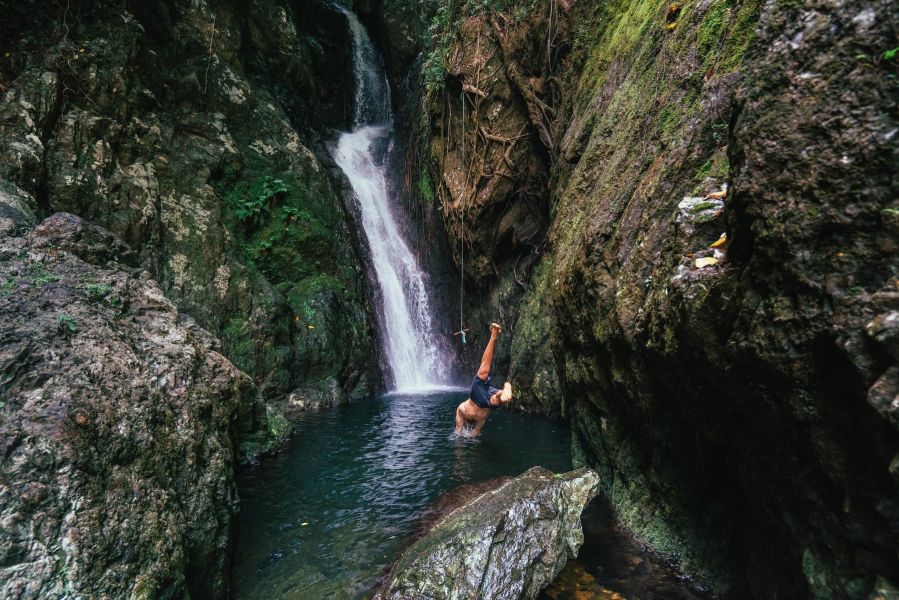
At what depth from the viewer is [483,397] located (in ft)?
23.1

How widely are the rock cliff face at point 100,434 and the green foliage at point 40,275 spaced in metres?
0.01

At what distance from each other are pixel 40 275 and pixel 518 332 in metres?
8.20

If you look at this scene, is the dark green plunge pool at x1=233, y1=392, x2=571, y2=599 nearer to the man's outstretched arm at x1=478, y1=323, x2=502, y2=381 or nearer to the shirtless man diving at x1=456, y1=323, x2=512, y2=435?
the shirtless man diving at x1=456, y1=323, x2=512, y2=435

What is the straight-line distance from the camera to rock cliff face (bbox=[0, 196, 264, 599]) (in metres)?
2.43

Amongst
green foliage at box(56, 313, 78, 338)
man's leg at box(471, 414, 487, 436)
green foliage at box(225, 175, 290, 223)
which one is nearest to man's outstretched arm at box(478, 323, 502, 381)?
man's leg at box(471, 414, 487, 436)

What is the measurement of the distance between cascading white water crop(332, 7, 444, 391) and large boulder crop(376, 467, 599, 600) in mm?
9408

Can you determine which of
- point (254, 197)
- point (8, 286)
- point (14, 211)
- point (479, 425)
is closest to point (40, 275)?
point (8, 286)

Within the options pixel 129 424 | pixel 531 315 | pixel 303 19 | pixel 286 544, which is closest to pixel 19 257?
pixel 129 424

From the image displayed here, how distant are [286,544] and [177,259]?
7.40 meters

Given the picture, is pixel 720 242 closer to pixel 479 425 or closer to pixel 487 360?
pixel 487 360

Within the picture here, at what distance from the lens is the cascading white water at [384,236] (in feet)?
45.4

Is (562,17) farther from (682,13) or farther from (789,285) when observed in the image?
(789,285)

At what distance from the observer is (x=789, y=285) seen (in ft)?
6.89

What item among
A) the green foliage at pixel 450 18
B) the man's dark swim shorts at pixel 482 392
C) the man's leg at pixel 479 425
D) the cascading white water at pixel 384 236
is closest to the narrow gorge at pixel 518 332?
the green foliage at pixel 450 18
